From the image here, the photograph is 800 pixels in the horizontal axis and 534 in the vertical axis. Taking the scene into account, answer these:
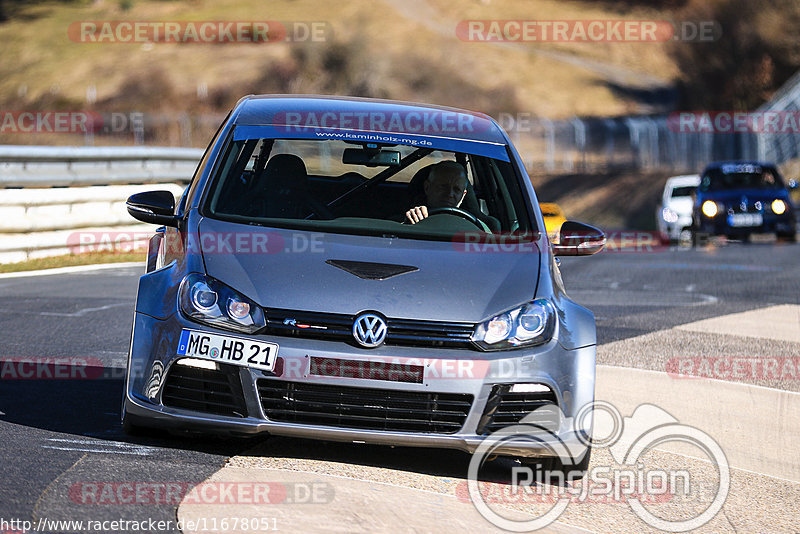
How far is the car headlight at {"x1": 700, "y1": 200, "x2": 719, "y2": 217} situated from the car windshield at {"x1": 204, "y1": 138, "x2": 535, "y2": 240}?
59.3ft

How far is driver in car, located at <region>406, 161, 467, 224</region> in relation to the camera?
6590 millimetres

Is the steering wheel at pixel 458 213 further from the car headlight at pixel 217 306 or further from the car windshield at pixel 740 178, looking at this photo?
the car windshield at pixel 740 178

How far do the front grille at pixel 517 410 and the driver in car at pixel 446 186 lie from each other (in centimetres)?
157

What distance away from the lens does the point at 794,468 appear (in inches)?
253

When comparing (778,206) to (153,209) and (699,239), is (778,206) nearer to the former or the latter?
(699,239)

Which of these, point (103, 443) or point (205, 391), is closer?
point (205, 391)

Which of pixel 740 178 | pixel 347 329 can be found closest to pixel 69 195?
pixel 347 329

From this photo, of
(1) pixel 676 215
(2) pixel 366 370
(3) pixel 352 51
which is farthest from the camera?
(3) pixel 352 51

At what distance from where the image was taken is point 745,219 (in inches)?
957

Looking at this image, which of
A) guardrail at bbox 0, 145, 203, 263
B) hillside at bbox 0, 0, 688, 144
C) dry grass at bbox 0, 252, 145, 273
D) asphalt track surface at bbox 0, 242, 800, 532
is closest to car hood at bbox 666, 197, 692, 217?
asphalt track surface at bbox 0, 242, 800, 532

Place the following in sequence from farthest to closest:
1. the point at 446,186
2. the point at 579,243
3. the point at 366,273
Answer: the point at 446,186 < the point at 579,243 < the point at 366,273

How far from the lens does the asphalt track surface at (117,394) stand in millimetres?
5016

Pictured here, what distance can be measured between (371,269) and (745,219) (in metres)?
20.1

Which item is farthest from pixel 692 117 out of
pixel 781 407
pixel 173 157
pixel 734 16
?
pixel 781 407
